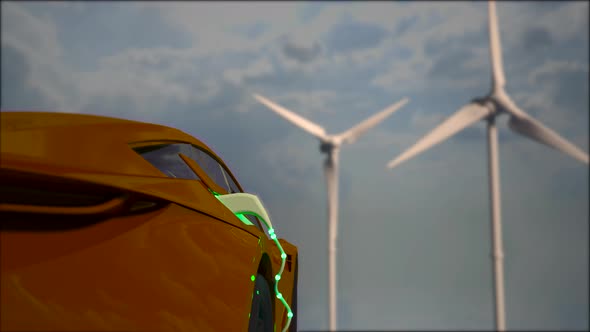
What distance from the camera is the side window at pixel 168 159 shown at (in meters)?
2.83

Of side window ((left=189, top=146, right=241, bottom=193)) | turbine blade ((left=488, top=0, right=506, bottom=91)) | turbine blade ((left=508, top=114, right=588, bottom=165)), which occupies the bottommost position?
side window ((left=189, top=146, right=241, bottom=193))

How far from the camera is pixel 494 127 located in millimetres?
28516

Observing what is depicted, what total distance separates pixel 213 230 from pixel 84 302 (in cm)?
64

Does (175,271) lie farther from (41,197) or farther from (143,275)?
→ (41,197)

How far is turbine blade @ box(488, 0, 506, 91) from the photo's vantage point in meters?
27.9

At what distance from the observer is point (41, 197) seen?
226cm

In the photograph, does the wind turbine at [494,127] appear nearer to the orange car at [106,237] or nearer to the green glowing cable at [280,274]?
the green glowing cable at [280,274]

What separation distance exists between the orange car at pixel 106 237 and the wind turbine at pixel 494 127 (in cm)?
2276

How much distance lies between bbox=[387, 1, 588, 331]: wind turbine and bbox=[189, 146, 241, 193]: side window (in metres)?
21.5

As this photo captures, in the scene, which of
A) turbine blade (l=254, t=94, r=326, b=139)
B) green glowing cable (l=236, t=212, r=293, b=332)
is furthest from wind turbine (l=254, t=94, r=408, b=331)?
green glowing cable (l=236, t=212, r=293, b=332)

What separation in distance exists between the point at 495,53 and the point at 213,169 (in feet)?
86.1

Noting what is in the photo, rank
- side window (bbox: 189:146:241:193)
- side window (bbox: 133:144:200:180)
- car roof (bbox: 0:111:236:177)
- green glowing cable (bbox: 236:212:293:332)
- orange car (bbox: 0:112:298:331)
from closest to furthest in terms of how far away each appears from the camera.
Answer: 1. orange car (bbox: 0:112:298:331)
2. car roof (bbox: 0:111:236:177)
3. side window (bbox: 133:144:200:180)
4. side window (bbox: 189:146:241:193)
5. green glowing cable (bbox: 236:212:293:332)

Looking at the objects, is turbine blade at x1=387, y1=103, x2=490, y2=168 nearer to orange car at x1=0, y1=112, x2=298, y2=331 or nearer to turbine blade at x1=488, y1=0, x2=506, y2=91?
turbine blade at x1=488, y1=0, x2=506, y2=91

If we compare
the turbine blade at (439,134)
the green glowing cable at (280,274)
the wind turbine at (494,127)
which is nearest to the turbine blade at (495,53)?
the wind turbine at (494,127)
